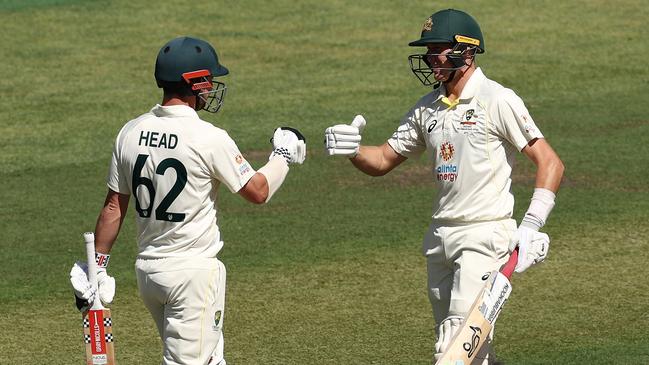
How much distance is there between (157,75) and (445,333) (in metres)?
2.23

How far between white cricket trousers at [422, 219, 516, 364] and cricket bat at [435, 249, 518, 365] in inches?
8.9

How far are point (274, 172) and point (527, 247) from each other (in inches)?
58.9

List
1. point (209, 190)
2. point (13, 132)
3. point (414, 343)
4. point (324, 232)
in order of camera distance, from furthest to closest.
Result: point (13, 132), point (324, 232), point (414, 343), point (209, 190)

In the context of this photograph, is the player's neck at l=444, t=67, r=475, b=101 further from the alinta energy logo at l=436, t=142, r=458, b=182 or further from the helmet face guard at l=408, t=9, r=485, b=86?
the alinta energy logo at l=436, t=142, r=458, b=182

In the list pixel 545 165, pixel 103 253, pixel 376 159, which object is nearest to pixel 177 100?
pixel 103 253

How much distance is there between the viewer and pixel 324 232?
12523 mm

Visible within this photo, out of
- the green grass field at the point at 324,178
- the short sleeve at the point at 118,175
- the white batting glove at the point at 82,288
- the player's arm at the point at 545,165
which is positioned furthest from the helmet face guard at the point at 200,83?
the green grass field at the point at 324,178

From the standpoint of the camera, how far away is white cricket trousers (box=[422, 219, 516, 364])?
7512 millimetres

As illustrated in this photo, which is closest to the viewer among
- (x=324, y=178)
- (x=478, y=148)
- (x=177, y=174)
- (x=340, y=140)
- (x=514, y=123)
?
(x=177, y=174)

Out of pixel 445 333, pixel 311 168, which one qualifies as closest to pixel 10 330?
pixel 445 333

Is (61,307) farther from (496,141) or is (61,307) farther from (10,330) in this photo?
(496,141)

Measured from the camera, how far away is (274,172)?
24.3 feet

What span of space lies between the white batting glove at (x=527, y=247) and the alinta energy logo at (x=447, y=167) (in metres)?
0.65

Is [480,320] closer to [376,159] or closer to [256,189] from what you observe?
[256,189]
